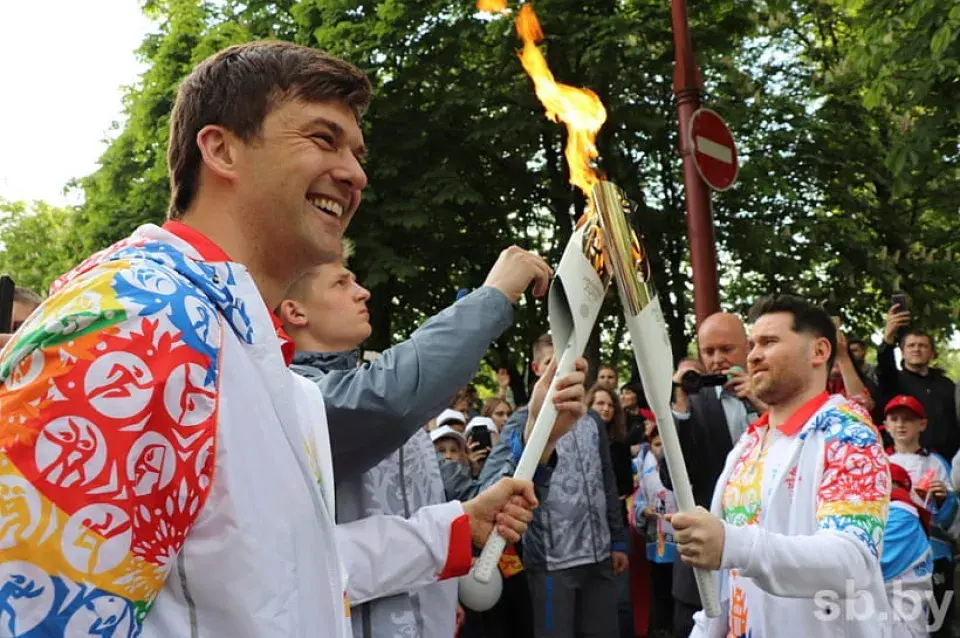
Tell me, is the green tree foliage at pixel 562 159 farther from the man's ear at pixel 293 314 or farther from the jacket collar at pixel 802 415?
the man's ear at pixel 293 314

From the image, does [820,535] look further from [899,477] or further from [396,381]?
[899,477]

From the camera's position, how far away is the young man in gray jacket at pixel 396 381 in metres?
2.57

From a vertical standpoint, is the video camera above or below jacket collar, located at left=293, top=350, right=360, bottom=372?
above

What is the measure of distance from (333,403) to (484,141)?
1117 cm

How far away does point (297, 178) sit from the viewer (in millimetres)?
1688

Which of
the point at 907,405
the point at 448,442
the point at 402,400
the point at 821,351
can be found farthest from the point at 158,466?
the point at 907,405

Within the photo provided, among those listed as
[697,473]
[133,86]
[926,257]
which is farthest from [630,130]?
[697,473]

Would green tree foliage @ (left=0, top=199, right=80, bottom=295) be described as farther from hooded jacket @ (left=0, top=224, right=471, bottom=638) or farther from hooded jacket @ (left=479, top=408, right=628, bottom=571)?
hooded jacket @ (left=0, top=224, right=471, bottom=638)

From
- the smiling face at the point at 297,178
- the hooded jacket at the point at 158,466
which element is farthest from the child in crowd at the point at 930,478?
the hooded jacket at the point at 158,466

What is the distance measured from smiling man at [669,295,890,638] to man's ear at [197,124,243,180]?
178 centimetres

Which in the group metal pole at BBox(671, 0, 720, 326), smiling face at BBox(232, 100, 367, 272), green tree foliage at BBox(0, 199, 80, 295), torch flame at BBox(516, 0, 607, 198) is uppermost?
green tree foliage at BBox(0, 199, 80, 295)

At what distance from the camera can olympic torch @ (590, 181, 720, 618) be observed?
2.82 m

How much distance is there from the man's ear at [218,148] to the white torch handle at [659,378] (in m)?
1.48

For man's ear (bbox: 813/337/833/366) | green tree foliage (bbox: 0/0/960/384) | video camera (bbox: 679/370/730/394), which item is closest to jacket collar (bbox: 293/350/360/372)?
man's ear (bbox: 813/337/833/366)
